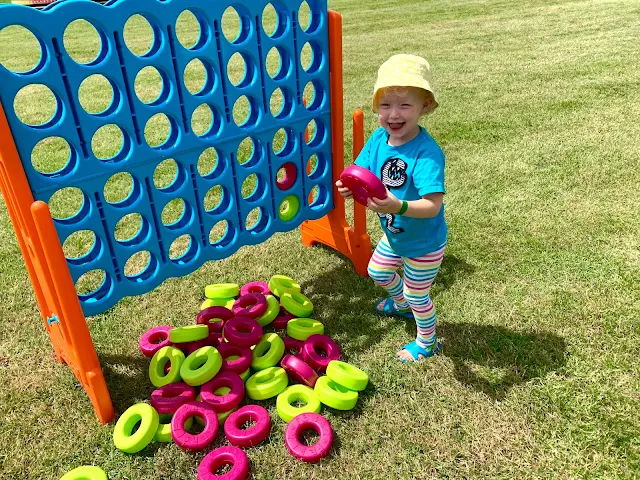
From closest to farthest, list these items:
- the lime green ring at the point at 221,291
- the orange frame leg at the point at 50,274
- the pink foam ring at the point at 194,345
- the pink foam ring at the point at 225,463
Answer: the orange frame leg at the point at 50,274, the pink foam ring at the point at 225,463, the pink foam ring at the point at 194,345, the lime green ring at the point at 221,291

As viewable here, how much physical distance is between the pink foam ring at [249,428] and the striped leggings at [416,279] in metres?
0.91

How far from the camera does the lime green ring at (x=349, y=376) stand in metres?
2.54

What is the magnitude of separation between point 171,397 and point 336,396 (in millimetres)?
839

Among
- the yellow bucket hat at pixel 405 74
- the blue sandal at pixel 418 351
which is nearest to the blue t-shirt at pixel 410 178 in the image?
the yellow bucket hat at pixel 405 74

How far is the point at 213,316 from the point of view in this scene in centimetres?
306

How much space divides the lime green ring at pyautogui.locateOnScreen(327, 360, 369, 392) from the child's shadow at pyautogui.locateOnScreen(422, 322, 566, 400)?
0.51m

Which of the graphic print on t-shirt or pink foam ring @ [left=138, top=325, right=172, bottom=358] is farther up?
the graphic print on t-shirt

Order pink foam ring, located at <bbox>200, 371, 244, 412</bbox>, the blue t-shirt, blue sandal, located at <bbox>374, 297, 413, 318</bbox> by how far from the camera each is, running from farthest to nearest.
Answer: blue sandal, located at <bbox>374, 297, 413, 318</bbox>
pink foam ring, located at <bbox>200, 371, 244, 412</bbox>
the blue t-shirt

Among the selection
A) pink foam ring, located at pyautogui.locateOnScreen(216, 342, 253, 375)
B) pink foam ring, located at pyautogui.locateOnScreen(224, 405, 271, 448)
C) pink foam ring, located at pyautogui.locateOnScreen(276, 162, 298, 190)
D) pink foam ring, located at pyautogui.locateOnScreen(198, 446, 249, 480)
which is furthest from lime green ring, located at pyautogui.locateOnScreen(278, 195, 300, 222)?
pink foam ring, located at pyautogui.locateOnScreen(198, 446, 249, 480)

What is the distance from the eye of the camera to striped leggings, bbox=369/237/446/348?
99.6 inches

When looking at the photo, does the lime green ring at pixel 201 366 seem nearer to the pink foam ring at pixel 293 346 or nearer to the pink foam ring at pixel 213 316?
the pink foam ring at pixel 213 316

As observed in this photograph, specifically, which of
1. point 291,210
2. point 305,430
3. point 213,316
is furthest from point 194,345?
point 291,210

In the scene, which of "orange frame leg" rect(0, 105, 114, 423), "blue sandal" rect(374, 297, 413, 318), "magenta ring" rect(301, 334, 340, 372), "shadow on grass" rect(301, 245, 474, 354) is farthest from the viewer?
"blue sandal" rect(374, 297, 413, 318)

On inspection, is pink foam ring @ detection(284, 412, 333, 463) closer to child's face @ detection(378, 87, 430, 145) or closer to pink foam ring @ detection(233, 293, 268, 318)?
pink foam ring @ detection(233, 293, 268, 318)
